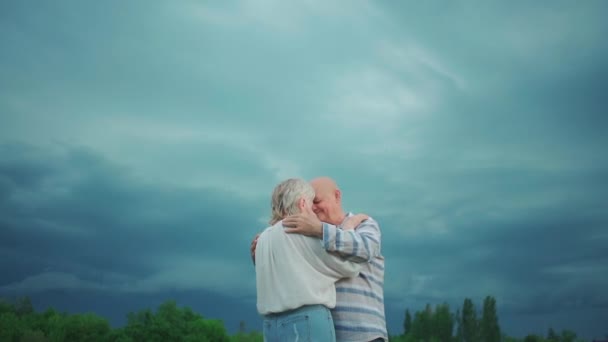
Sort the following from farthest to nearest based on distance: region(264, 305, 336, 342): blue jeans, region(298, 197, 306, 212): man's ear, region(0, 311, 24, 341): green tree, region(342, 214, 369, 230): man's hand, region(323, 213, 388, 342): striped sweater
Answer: region(0, 311, 24, 341): green tree < region(342, 214, 369, 230): man's hand < region(298, 197, 306, 212): man's ear < region(323, 213, 388, 342): striped sweater < region(264, 305, 336, 342): blue jeans

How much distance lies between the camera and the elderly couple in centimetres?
514

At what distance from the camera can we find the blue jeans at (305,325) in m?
5.05

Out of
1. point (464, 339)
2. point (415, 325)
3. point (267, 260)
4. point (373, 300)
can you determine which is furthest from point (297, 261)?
point (415, 325)

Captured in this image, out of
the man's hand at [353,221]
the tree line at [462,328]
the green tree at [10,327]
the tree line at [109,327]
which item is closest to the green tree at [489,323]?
the tree line at [462,328]

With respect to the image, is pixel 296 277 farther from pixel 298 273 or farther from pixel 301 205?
pixel 301 205

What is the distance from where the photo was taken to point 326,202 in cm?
570

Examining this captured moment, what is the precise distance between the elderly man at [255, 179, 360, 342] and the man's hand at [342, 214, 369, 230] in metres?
0.34

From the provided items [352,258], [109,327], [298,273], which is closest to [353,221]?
[352,258]

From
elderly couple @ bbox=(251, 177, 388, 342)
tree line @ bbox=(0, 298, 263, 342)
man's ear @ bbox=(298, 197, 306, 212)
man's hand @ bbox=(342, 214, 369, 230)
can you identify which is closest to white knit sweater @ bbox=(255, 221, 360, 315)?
elderly couple @ bbox=(251, 177, 388, 342)

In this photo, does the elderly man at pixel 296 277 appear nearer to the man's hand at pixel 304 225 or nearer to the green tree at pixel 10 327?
the man's hand at pixel 304 225

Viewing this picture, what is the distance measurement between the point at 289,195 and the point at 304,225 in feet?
1.20

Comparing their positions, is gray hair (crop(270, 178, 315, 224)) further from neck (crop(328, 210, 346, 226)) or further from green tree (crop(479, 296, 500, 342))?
→ green tree (crop(479, 296, 500, 342))

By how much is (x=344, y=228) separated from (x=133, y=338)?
42.8 m

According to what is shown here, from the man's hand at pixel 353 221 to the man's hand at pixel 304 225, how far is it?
39 centimetres
